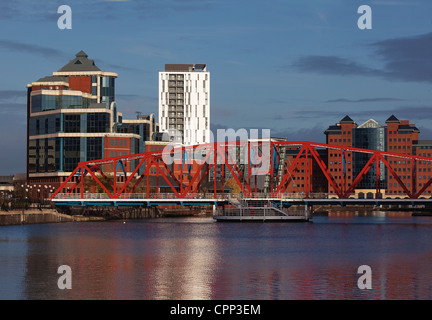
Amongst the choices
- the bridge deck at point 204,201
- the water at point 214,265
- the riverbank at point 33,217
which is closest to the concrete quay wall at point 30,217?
the riverbank at point 33,217

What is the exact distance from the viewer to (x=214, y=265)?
67938 millimetres

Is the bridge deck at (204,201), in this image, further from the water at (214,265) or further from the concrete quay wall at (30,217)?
the water at (214,265)

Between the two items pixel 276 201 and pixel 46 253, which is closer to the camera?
pixel 46 253

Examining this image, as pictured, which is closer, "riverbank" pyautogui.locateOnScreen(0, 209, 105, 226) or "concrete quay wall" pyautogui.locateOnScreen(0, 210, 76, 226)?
"concrete quay wall" pyautogui.locateOnScreen(0, 210, 76, 226)

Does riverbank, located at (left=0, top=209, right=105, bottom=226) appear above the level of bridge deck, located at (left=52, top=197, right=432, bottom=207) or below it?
below

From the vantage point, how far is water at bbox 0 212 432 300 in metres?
50.7

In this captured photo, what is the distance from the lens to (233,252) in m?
82.2

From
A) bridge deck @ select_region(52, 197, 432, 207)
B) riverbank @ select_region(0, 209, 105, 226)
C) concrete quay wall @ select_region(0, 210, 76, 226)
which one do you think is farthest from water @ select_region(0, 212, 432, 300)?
bridge deck @ select_region(52, 197, 432, 207)

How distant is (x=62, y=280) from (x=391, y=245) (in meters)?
47.4

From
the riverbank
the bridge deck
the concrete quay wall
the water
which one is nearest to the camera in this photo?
the water

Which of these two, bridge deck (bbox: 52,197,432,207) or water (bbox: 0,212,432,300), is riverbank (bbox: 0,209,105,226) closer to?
bridge deck (bbox: 52,197,432,207)

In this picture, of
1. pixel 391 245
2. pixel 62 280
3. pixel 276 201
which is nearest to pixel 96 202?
pixel 276 201

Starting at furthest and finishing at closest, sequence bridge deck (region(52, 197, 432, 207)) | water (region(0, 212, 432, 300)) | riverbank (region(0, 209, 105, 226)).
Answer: bridge deck (region(52, 197, 432, 207)) < riverbank (region(0, 209, 105, 226)) < water (region(0, 212, 432, 300))

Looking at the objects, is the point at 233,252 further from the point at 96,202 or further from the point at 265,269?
the point at 96,202
